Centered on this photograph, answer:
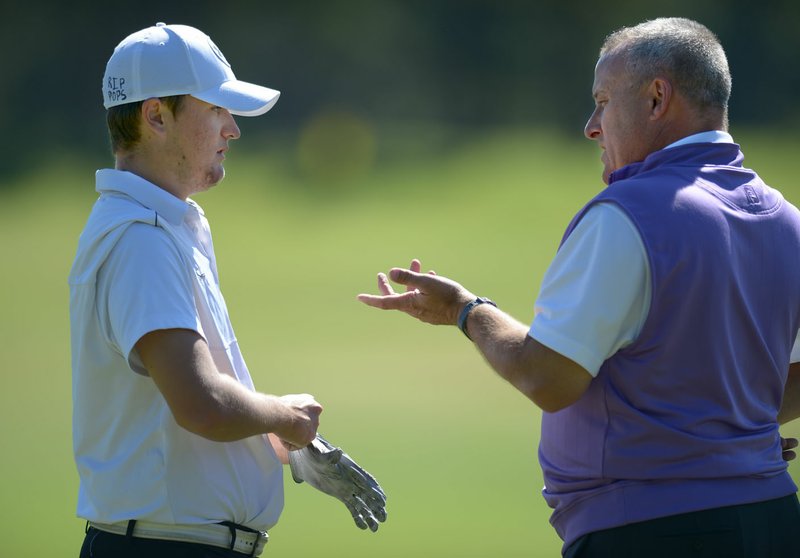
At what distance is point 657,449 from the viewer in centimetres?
157

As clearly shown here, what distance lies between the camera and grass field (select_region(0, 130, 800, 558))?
4125mm

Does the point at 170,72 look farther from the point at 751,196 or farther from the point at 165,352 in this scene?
the point at 751,196

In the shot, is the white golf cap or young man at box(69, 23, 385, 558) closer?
young man at box(69, 23, 385, 558)

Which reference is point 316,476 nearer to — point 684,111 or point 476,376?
point 684,111

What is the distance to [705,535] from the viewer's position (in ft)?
5.11

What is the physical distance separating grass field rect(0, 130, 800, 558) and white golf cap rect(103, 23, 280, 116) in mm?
2515

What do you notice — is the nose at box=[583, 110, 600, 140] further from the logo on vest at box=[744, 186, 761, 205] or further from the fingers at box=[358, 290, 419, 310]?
the fingers at box=[358, 290, 419, 310]

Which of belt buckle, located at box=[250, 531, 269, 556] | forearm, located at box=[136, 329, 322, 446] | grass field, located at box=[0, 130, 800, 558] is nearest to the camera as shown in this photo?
forearm, located at box=[136, 329, 322, 446]

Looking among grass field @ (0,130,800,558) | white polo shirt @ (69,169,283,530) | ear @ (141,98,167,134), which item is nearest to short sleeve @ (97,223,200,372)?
white polo shirt @ (69,169,283,530)

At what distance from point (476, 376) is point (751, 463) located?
13.3ft

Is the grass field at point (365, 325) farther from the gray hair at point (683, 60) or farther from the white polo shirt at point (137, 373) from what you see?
the gray hair at point (683, 60)

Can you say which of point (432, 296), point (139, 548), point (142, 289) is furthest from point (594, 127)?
point (139, 548)

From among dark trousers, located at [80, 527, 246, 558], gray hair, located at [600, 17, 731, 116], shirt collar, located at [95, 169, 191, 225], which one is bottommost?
dark trousers, located at [80, 527, 246, 558]

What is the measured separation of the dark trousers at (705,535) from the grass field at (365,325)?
2.25m
